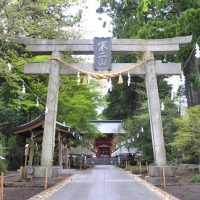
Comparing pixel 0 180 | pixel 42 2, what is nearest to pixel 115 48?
pixel 42 2

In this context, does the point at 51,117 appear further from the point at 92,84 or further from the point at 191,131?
the point at 92,84

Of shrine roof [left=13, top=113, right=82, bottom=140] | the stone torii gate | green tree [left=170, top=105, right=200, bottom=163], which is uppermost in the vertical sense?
the stone torii gate

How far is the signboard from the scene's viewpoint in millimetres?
19078

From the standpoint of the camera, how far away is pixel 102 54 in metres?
19.1

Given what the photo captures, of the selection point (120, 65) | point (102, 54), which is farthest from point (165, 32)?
point (102, 54)

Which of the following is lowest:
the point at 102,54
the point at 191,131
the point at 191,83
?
the point at 191,131

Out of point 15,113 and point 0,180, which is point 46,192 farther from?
point 15,113

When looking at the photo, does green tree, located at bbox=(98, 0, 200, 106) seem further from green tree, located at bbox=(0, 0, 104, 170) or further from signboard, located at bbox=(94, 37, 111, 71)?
green tree, located at bbox=(0, 0, 104, 170)

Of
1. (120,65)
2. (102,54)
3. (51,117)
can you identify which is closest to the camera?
(51,117)

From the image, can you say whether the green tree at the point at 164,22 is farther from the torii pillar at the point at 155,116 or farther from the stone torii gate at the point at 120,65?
the torii pillar at the point at 155,116

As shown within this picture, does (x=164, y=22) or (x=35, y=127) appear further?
(x=35, y=127)

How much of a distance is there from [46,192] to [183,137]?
1020 centimetres

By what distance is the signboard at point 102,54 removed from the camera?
19.1 m

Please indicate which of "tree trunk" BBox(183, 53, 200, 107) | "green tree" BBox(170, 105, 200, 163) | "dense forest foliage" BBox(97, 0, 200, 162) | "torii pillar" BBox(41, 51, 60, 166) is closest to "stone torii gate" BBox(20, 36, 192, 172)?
"torii pillar" BBox(41, 51, 60, 166)
